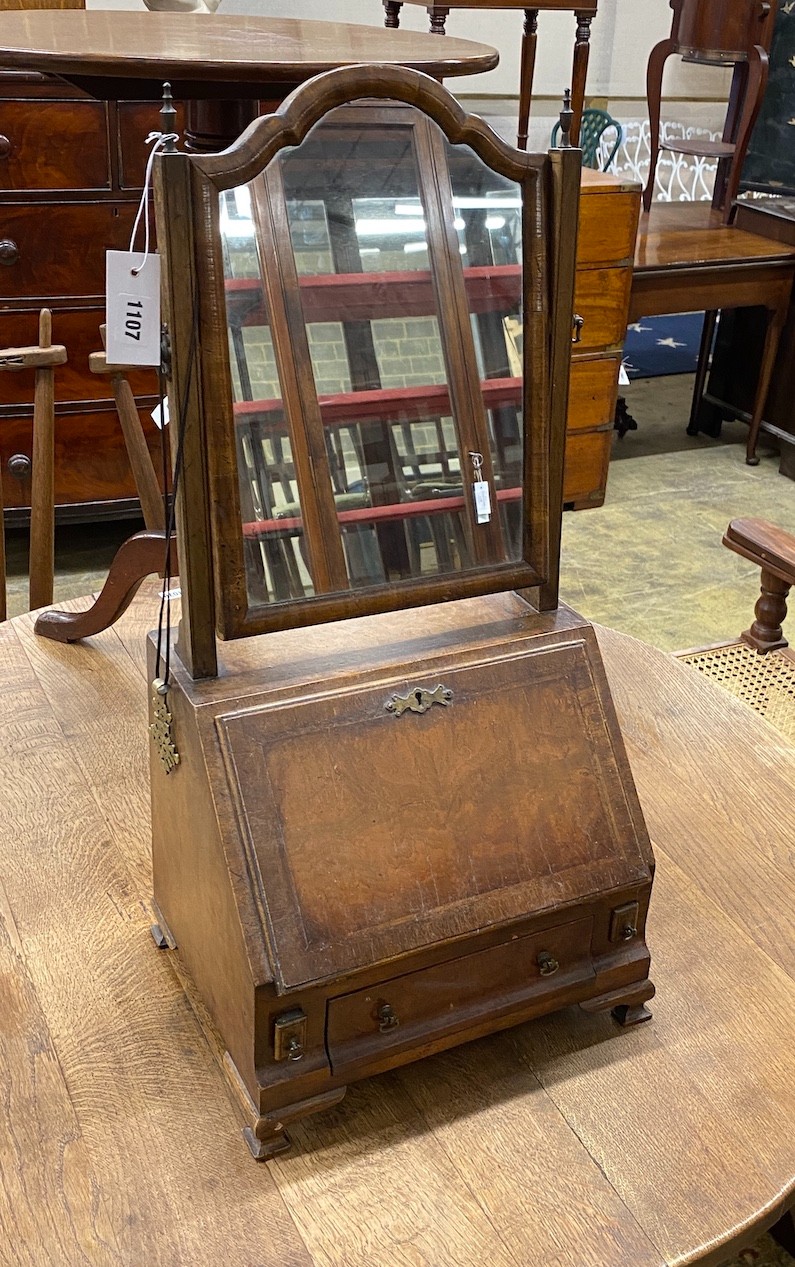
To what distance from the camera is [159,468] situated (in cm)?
312

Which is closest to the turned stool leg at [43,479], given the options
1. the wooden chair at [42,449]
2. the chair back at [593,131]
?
the wooden chair at [42,449]

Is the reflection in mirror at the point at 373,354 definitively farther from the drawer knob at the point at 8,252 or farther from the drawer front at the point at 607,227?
the drawer front at the point at 607,227

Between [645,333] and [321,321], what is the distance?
200 inches

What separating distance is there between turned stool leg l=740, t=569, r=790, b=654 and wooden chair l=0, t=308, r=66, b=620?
1.15 meters

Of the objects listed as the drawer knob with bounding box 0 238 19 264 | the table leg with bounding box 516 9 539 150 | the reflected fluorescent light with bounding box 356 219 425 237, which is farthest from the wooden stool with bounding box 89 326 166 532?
the table leg with bounding box 516 9 539 150

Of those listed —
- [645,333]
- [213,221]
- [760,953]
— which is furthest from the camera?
[645,333]

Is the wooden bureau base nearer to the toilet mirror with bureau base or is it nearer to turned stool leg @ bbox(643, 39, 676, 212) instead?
the toilet mirror with bureau base

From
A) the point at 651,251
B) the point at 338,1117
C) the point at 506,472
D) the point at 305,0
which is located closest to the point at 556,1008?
the point at 338,1117

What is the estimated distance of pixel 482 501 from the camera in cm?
112

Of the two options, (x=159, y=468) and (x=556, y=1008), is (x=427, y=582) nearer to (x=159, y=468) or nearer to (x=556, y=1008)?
(x=556, y=1008)

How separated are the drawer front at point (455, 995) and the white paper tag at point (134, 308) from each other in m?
0.58

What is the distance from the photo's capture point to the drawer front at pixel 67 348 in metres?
2.96

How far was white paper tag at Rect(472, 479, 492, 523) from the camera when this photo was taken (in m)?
1.11

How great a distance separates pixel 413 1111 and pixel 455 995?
0.35 ft
